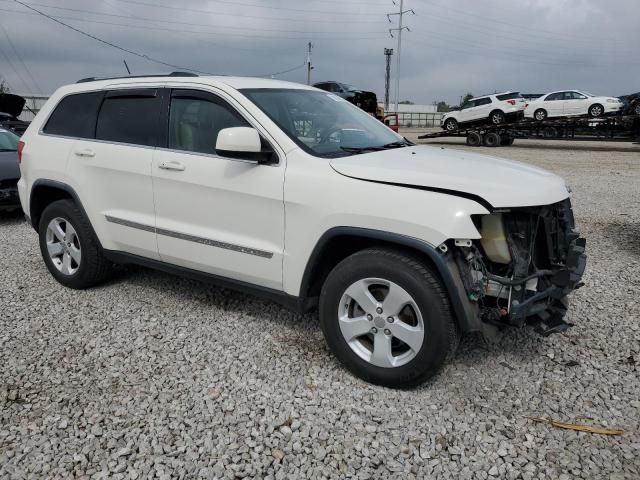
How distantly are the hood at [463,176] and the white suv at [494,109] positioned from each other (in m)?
21.9

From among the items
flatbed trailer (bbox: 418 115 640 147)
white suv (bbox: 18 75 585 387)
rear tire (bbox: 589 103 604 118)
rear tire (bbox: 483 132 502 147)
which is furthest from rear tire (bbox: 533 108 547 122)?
white suv (bbox: 18 75 585 387)

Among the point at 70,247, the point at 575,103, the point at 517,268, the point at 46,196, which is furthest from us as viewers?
the point at 575,103

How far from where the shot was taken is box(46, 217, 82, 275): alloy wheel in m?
4.65

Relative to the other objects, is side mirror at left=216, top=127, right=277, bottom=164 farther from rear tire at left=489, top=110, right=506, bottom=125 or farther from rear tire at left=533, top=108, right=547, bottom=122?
rear tire at left=533, top=108, right=547, bottom=122

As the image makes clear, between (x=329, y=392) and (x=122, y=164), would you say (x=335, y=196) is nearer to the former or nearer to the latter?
(x=329, y=392)

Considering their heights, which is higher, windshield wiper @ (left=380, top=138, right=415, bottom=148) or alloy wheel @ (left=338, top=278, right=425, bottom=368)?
windshield wiper @ (left=380, top=138, right=415, bottom=148)

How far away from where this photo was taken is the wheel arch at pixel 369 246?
280 cm

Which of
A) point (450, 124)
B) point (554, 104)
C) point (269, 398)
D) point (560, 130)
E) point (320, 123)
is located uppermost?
point (554, 104)

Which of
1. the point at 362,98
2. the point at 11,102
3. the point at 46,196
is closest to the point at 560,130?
the point at 362,98

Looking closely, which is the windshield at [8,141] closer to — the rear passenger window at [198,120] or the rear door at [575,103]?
the rear passenger window at [198,120]

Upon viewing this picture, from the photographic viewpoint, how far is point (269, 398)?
306cm

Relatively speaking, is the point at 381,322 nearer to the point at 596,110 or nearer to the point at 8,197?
the point at 8,197

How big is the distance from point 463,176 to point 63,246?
361cm

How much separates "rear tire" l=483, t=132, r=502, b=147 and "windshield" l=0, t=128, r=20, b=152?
18.7 m
